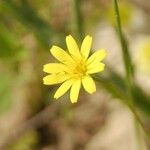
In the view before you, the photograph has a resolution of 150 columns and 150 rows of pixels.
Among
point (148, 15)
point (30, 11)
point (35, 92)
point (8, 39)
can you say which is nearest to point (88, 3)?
point (148, 15)

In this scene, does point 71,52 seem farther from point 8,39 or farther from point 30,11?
point 8,39

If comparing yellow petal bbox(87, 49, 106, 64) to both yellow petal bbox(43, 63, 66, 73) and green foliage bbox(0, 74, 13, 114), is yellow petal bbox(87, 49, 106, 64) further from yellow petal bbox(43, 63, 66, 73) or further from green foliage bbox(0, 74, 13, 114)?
green foliage bbox(0, 74, 13, 114)

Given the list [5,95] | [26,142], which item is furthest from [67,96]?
[5,95]

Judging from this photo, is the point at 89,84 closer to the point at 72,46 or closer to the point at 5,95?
the point at 72,46

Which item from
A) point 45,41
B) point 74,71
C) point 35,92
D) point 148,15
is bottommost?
point 74,71

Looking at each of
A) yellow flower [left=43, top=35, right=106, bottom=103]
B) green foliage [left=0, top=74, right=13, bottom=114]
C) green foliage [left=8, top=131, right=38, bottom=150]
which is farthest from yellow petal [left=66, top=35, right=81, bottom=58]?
green foliage [left=8, top=131, right=38, bottom=150]

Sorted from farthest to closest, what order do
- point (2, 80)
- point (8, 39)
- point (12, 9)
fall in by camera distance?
point (2, 80) → point (8, 39) → point (12, 9)

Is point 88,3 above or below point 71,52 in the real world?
above
